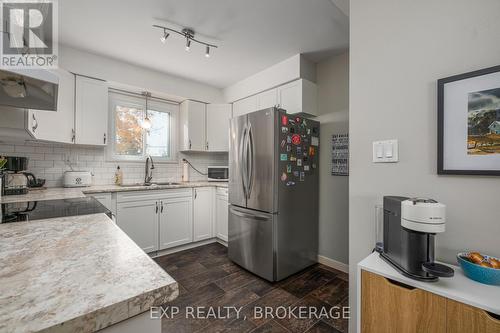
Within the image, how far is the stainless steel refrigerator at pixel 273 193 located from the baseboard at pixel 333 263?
12 cm

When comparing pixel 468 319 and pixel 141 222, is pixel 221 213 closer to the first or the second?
pixel 141 222

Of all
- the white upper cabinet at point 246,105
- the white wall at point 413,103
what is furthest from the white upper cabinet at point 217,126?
the white wall at point 413,103

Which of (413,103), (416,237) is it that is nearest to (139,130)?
(413,103)

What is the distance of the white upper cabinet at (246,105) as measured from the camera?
3.18 meters

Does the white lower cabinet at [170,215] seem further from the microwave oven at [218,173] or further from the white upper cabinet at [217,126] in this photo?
the white upper cabinet at [217,126]

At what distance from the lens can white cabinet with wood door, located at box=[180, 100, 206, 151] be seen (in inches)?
135

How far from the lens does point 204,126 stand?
3.59m

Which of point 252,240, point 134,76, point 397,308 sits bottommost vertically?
point 252,240

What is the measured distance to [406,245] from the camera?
88cm

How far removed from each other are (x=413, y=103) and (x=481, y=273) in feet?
2.48

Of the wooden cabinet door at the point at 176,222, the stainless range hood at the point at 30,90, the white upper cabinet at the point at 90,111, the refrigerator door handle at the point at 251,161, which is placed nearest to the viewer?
the stainless range hood at the point at 30,90

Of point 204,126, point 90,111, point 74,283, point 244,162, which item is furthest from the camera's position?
point 204,126

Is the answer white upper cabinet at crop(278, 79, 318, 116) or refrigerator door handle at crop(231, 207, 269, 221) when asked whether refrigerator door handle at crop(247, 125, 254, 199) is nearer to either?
refrigerator door handle at crop(231, 207, 269, 221)

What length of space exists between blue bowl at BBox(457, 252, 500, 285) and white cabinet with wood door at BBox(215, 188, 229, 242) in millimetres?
2525
